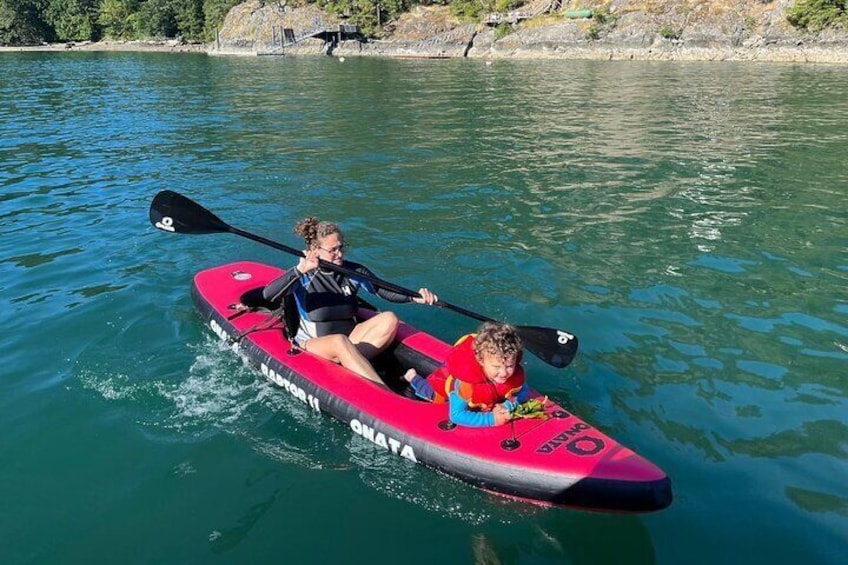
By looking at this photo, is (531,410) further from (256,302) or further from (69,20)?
(69,20)

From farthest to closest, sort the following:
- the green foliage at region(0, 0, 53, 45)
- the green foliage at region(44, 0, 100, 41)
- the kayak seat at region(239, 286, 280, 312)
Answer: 1. the green foliage at region(44, 0, 100, 41)
2. the green foliage at region(0, 0, 53, 45)
3. the kayak seat at region(239, 286, 280, 312)

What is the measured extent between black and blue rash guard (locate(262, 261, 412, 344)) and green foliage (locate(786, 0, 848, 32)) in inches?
1694

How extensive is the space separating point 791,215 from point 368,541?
8.90 metres

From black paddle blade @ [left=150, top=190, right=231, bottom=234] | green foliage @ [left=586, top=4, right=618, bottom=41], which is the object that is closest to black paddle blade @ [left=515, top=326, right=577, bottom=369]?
black paddle blade @ [left=150, top=190, right=231, bottom=234]

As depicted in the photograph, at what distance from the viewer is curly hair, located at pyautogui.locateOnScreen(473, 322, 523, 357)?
433cm

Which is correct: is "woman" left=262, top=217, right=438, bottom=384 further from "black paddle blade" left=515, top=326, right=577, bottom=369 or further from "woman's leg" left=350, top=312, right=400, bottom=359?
"black paddle blade" left=515, top=326, right=577, bottom=369

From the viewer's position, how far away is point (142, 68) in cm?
4491

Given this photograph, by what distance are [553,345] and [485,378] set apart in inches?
40.1

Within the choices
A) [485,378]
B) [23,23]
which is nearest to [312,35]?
[23,23]

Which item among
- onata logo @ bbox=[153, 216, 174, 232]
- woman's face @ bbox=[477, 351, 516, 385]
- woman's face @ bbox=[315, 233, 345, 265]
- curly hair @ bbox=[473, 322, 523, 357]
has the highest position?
woman's face @ bbox=[315, 233, 345, 265]

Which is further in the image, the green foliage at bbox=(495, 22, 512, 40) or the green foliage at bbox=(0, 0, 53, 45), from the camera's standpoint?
the green foliage at bbox=(0, 0, 53, 45)

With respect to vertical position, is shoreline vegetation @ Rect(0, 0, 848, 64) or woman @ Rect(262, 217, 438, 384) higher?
shoreline vegetation @ Rect(0, 0, 848, 64)

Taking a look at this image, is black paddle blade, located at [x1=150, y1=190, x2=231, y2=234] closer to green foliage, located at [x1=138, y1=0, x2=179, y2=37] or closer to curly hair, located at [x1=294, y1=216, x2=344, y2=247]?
curly hair, located at [x1=294, y1=216, x2=344, y2=247]

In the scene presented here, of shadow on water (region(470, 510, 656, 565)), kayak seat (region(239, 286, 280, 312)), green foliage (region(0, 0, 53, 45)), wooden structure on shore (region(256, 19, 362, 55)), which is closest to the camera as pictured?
shadow on water (region(470, 510, 656, 565))
